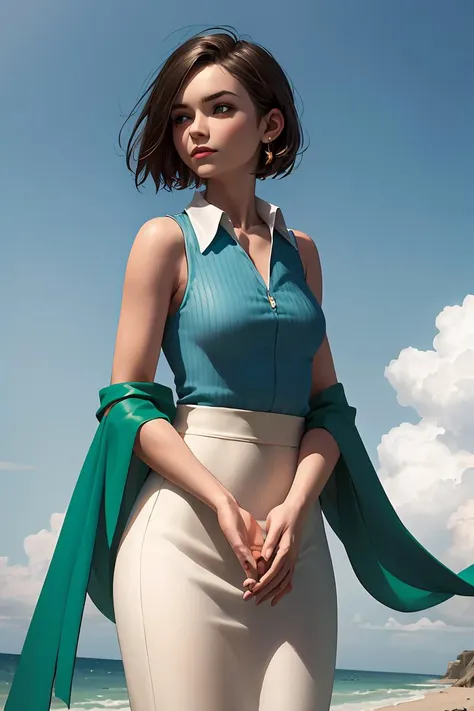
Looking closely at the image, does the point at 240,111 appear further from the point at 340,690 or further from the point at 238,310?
the point at 340,690

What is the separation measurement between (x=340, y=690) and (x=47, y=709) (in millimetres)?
26818

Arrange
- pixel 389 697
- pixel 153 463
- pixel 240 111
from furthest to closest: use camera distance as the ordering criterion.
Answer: pixel 389 697 < pixel 240 111 < pixel 153 463

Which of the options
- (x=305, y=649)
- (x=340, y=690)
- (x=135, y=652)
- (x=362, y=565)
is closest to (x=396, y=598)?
(x=362, y=565)

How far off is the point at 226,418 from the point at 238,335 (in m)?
0.18

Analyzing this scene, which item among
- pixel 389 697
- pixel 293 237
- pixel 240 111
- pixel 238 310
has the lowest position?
pixel 389 697

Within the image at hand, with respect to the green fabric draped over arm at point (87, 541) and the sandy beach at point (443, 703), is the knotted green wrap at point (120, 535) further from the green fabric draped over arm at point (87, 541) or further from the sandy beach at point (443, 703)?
the sandy beach at point (443, 703)

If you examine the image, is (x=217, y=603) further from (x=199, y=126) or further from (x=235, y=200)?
(x=199, y=126)

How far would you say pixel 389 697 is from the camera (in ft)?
81.8

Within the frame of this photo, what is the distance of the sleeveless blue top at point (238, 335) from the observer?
2027 millimetres

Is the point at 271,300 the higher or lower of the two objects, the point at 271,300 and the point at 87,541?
the higher

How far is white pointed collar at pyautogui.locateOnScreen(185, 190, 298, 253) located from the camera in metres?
2.19

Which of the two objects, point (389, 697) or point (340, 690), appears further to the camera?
point (340, 690)

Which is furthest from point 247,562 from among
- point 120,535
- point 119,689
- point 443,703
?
point 119,689

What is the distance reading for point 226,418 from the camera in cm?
201
